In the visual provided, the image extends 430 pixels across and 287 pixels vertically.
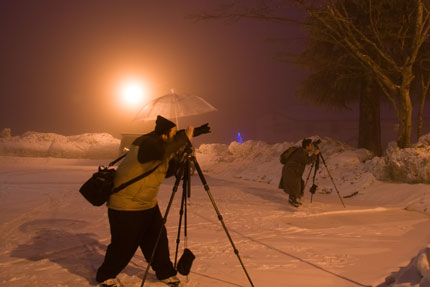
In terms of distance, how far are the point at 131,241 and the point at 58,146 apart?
20130 mm

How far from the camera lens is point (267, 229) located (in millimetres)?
7227

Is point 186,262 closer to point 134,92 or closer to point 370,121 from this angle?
point 370,121

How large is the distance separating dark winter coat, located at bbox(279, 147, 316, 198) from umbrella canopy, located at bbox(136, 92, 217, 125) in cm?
460

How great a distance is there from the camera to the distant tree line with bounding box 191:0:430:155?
1260cm

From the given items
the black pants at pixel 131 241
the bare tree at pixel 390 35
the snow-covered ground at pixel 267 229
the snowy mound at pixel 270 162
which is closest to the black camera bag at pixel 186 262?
the black pants at pixel 131 241

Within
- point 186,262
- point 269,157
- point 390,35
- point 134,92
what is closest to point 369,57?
point 390,35

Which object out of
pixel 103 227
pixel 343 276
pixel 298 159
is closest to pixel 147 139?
pixel 343 276

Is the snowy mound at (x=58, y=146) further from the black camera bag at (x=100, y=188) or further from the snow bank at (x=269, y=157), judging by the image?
the black camera bag at (x=100, y=188)

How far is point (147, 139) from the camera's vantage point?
414 centimetres

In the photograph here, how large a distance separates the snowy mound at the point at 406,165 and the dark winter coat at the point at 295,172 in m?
3.62

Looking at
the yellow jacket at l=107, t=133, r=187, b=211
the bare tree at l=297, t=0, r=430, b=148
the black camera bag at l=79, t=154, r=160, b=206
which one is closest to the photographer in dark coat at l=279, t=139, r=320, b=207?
the bare tree at l=297, t=0, r=430, b=148

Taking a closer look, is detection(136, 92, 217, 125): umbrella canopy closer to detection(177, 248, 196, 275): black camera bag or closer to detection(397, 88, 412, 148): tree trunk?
detection(397, 88, 412, 148): tree trunk

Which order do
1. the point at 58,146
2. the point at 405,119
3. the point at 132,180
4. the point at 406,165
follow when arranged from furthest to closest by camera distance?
the point at 58,146 → the point at 405,119 → the point at 406,165 → the point at 132,180

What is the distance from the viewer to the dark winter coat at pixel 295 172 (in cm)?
951
